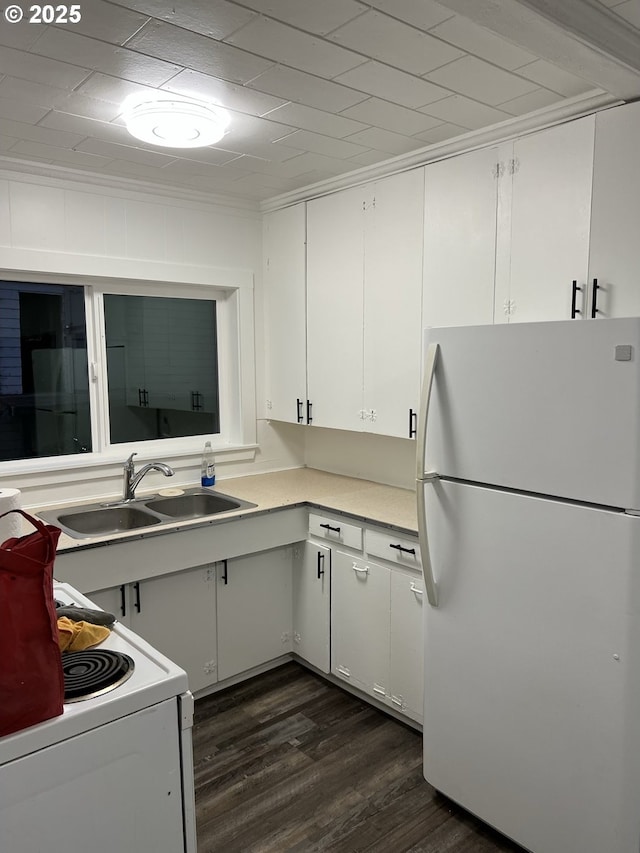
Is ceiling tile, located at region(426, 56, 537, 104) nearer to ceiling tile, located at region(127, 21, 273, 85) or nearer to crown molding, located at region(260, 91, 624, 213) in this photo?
crown molding, located at region(260, 91, 624, 213)

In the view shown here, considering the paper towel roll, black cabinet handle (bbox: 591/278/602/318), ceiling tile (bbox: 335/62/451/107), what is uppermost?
ceiling tile (bbox: 335/62/451/107)

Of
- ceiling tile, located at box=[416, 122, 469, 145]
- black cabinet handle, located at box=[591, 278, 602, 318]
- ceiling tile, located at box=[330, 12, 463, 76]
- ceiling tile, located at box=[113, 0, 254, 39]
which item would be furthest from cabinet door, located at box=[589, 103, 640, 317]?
ceiling tile, located at box=[113, 0, 254, 39]

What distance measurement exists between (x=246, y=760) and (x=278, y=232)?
2620 mm

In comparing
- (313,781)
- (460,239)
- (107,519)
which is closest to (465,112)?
(460,239)

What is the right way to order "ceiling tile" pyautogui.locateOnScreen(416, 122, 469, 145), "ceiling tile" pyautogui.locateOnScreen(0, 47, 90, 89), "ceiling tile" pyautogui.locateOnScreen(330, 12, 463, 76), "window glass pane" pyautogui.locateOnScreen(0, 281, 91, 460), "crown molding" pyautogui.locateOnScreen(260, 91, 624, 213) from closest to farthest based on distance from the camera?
"ceiling tile" pyautogui.locateOnScreen(330, 12, 463, 76)
"ceiling tile" pyautogui.locateOnScreen(0, 47, 90, 89)
"crown molding" pyautogui.locateOnScreen(260, 91, 624, 213)
"ceiling tile" pyautogui.locateOnScreen(416, 122, 469, 145)
"window glass pane" pyautogui.locateOnScreen(0, 281, 91, 460)

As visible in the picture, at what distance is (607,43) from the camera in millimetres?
1698

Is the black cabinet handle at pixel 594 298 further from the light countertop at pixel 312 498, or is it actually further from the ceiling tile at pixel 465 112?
the light countertop at pixel 312 498

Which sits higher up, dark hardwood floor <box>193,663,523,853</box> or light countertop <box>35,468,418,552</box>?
light countertop <box>35,468,418,552</box>

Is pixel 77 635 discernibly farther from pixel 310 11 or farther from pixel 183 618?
pixel 310 11

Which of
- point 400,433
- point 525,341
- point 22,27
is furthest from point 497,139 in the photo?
point 22,27

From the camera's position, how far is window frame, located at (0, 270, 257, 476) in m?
3.10

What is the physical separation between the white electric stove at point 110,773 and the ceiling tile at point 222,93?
1.68 m

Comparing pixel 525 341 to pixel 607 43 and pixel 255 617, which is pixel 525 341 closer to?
pixel 607 43

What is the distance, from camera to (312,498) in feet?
10.3
